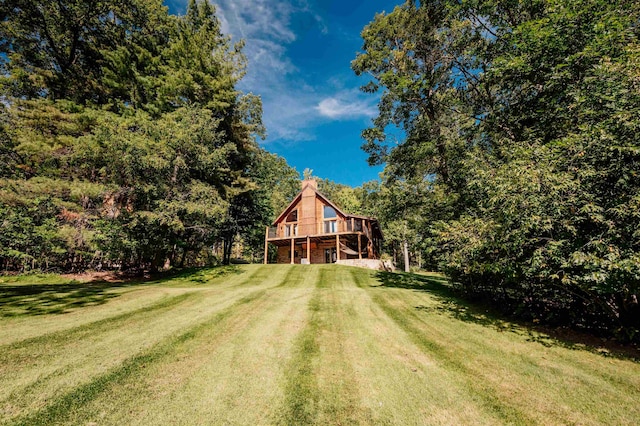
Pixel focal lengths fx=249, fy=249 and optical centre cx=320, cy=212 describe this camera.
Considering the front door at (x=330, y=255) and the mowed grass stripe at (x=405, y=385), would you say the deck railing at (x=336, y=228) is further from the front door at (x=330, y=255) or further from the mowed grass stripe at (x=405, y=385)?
the mowed grass stripe at (x=405, y=385)

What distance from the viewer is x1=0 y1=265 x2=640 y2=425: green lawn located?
2.97 meters

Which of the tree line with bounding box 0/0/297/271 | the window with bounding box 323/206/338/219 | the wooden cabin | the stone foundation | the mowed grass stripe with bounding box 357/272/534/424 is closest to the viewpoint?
the mowed grass stripe with bounding box 357/272/534/424

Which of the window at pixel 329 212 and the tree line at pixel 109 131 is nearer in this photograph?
the tree line at pixel 109 131

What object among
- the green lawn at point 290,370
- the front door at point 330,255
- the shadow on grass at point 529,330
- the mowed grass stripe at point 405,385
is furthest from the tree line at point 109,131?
the shadow on grass at point 529,330

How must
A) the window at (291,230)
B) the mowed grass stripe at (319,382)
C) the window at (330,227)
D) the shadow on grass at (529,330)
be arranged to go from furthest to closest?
the window at (291,230), the window at (330,227), the shadow on grass at (529,330), the mowed grass stripe at (319,382)

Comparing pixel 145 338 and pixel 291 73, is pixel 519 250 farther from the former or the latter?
pixel 291 73

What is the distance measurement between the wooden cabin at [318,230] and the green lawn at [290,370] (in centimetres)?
1651

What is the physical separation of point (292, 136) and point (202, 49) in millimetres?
25613

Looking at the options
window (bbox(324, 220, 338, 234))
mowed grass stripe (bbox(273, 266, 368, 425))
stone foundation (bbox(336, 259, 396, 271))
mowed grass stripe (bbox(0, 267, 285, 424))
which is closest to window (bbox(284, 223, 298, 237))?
window (bbox(324, 220, 338, 234))

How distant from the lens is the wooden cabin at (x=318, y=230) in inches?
930

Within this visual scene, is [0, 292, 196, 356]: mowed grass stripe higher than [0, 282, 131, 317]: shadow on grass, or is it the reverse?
[0, 282, 131, 317]: shadow on grass

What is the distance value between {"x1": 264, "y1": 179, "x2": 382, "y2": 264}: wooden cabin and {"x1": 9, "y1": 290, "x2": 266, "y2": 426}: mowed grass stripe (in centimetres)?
1852

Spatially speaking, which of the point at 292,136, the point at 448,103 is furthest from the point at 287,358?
the point at 292,136

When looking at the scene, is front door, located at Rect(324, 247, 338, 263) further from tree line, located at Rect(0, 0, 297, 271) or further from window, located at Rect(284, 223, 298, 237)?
tree line, located at Rect(0, 0, 297, 271)
